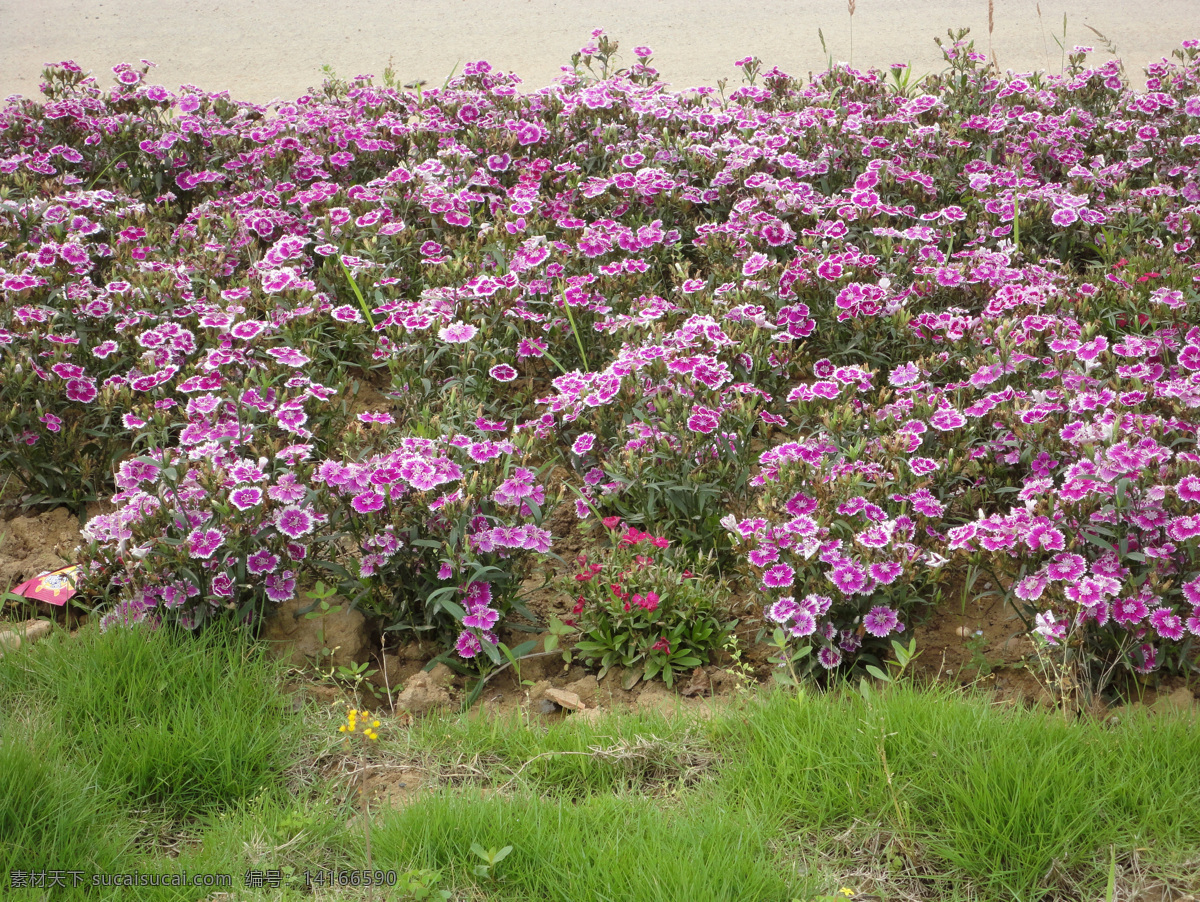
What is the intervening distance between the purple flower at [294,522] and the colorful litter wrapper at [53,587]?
0.68m

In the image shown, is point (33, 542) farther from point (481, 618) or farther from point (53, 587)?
point (481, 618)

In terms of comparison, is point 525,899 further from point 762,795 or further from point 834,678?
point 834,678

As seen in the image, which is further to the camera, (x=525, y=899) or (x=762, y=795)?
(x=762, y=795)

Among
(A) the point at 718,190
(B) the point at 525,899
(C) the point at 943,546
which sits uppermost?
(A) the point at 718,190

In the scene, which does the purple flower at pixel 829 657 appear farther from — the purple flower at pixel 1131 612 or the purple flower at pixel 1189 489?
the purple flower at pixel 1189 489

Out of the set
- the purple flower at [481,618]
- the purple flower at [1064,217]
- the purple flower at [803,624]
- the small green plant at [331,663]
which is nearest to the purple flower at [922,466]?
the purple flower at [803,624]

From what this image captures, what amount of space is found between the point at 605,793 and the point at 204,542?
4.18 ft

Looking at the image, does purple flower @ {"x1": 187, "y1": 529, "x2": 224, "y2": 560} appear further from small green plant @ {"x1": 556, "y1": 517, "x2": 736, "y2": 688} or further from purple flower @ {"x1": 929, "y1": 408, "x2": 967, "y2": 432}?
purple flower @ {"x1": 929, "y1": 408, "x2": 967, "y2": 432}

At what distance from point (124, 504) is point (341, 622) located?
780mm

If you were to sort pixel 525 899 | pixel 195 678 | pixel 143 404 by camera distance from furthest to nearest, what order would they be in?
pixel 143 404 < pixel 195 678 < pixel 525 899

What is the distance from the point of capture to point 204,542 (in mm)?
2777

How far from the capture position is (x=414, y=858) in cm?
223

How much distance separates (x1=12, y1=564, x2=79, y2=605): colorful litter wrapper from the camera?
3027 millimetres

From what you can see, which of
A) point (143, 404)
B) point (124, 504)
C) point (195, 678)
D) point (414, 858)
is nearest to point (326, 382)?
point (143, 404)
